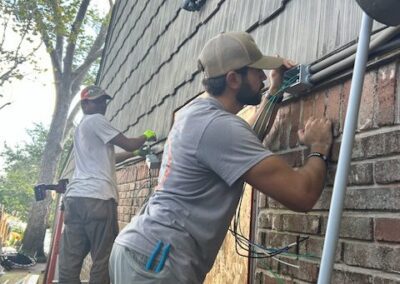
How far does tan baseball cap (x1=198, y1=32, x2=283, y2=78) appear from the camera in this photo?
73.9 inches

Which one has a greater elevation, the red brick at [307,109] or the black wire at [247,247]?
the red brick at [307,109]

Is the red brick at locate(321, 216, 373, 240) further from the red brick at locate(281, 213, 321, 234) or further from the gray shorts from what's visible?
the gray shorts

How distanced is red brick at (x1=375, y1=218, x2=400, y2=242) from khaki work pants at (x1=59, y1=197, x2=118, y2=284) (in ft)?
8.30

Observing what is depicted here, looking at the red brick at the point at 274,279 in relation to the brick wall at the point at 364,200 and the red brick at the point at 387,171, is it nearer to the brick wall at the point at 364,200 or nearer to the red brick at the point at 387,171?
the brick wall at the point at 364,200

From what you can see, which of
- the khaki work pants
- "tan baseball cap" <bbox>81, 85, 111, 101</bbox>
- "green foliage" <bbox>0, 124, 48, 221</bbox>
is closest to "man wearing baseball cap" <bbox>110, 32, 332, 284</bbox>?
the khaki work pants

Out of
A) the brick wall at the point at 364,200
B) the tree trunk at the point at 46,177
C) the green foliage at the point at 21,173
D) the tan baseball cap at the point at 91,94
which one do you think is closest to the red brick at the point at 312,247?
the brick wall at the point at 364,200

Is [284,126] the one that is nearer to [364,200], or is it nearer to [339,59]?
[339,59]

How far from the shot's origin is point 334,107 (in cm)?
176

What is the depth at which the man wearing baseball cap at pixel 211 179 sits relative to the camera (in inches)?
62.1

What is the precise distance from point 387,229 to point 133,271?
3.02 ft

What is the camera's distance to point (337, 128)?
5.65 ft

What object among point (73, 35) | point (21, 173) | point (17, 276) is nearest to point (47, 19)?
point (73, 35)

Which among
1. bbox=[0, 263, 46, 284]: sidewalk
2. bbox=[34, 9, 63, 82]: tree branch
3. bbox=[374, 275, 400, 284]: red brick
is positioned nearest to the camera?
bbox=[374, 275, 400, 284]: red brick

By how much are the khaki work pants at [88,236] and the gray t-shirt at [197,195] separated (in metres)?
1.83
